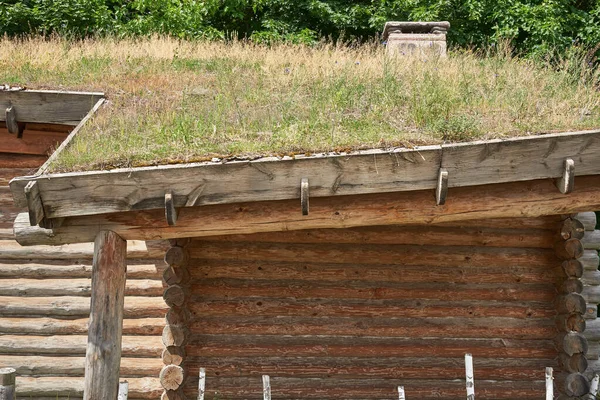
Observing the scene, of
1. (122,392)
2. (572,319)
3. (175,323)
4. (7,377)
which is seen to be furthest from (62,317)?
(572,319)

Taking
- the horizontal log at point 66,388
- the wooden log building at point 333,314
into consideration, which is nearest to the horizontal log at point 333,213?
the wooden log building at point 333,314

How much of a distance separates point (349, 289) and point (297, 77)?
3.02 m

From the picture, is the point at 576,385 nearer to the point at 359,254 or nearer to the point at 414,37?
the point at 359,254

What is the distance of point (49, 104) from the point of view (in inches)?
404

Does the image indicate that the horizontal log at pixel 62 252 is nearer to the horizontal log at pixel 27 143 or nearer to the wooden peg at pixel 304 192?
the horizontal log at pixel 27 143

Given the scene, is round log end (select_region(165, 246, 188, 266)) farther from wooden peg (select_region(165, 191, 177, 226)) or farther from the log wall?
wooden peg (select_region(165, 191, 177, 226))

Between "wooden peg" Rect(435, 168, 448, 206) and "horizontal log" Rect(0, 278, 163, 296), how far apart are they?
14.4 ft

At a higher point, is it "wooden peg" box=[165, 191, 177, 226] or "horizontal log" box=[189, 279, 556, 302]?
"wooden peg" box=[165, 191, 177, 226]

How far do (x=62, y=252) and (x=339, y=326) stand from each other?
371cm

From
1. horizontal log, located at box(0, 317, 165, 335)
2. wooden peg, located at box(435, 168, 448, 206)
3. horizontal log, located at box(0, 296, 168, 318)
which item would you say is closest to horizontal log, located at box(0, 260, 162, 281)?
horizontal log, located at box(0, 296, 168, 318)

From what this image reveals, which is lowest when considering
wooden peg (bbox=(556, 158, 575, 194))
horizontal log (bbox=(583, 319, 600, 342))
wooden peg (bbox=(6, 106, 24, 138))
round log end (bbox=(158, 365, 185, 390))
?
horizontal log (bbox=(583, 319, 600, 342))

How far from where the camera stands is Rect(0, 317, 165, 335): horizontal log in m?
9.33

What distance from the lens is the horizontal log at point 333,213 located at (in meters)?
6.43

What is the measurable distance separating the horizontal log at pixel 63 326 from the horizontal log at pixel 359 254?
115 centimetres
